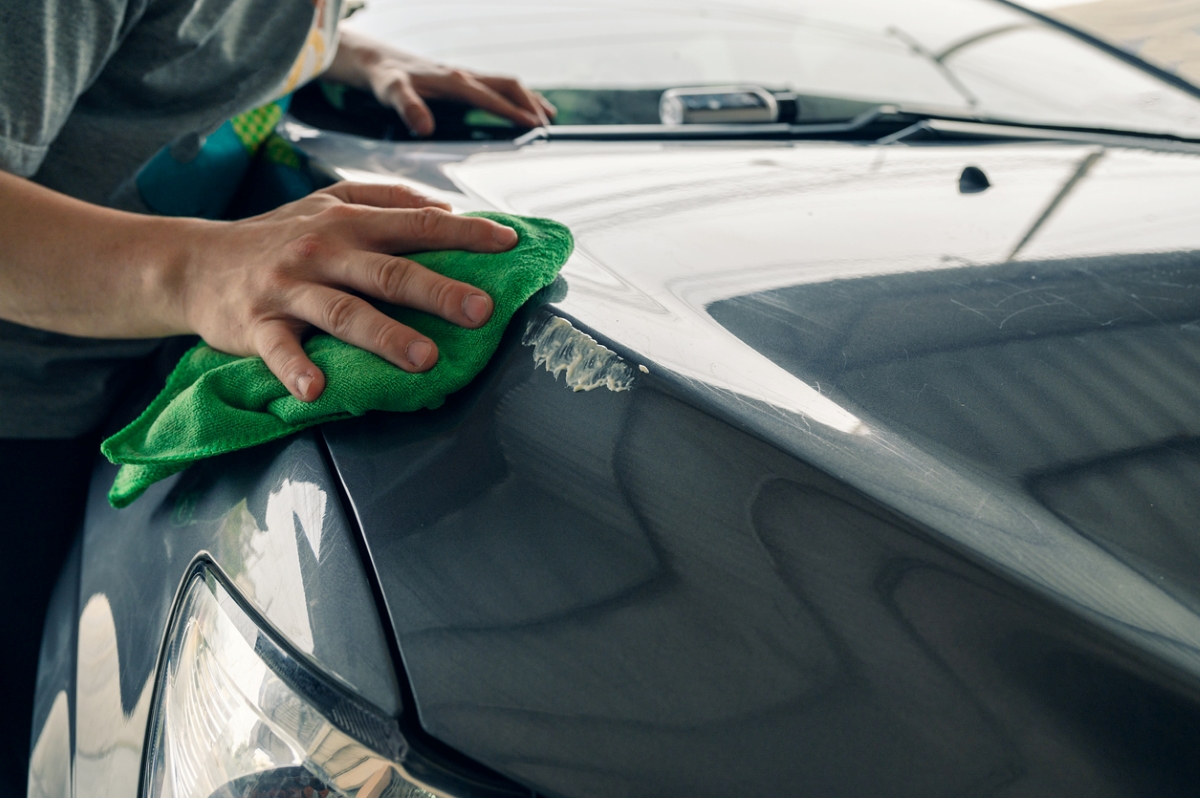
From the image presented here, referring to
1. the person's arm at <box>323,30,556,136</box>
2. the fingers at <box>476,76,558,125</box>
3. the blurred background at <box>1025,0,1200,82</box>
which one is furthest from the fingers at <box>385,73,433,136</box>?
the blurred background at <box>1025,0,1200,82</box>

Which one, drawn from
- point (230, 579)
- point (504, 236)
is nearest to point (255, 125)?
point (504, 236)

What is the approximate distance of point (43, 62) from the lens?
28.5 inches

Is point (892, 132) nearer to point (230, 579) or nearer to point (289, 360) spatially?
point (289, 360)

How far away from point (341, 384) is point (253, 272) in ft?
0.50

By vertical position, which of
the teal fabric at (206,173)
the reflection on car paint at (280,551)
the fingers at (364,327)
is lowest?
the teal fabric at (206,173)

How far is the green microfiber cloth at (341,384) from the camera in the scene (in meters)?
0.59

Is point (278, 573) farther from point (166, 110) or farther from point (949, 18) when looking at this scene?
point (949, 18)

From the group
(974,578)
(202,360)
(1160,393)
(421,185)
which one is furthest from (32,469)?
(1160,393)

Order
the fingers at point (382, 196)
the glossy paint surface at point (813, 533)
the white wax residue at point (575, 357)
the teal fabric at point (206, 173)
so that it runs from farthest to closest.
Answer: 1. the teal fabric at point (206, 173)
2. the fingers at point (382, 196)
3. the white wax residue at point (575, 357)
4. the glossy paint surface at point (813, 533)

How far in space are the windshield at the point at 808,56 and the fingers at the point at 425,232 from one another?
1.95 ft

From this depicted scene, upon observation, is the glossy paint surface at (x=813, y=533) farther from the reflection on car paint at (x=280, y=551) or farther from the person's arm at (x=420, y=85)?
the person's arm at (x=420, y=85)

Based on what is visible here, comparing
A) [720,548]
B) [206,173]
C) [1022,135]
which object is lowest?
[206,173]

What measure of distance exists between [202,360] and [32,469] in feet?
1.18

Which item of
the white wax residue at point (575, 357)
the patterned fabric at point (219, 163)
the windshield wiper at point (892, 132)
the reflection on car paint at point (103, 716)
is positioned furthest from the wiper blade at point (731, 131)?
the reflection on car paint at point (103, 716)
